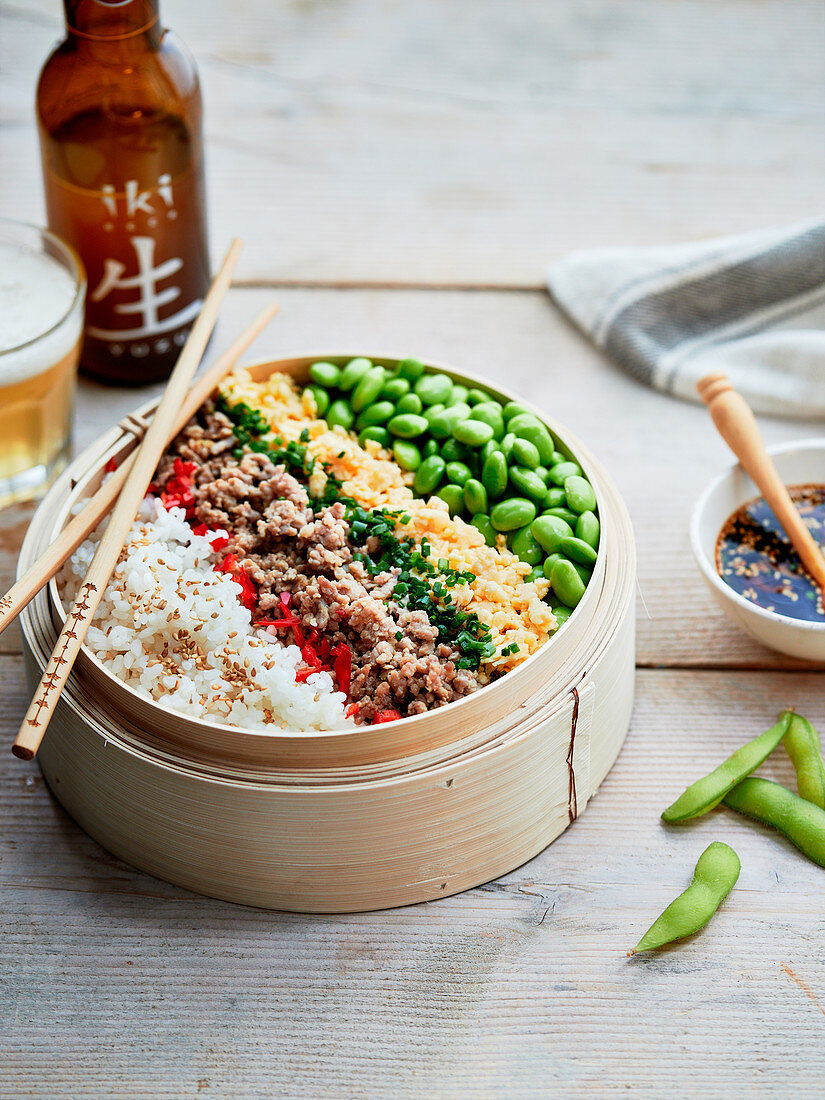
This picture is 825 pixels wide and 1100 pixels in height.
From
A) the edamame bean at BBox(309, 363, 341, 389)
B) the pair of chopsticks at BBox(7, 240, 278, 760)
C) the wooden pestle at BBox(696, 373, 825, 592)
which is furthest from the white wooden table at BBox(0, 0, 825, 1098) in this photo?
the edamame bean at BBox(309, 363, 341, 389)

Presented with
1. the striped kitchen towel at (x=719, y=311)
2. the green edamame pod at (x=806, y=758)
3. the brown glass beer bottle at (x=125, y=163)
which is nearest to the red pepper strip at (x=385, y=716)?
the green edamame pod at (x=806, y=758)

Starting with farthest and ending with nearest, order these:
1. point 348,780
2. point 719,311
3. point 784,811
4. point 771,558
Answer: point 719,311 → point 771,558 → point 784,811 → point 348,780

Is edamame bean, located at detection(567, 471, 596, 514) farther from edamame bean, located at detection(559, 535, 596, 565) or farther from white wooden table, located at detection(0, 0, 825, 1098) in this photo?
white wooden table, located at detection(0, 0, 825, 1098)

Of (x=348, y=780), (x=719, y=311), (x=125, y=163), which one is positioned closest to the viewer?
(x=348, y=780)

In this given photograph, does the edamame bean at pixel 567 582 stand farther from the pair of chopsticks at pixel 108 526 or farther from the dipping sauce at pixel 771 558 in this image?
the pair of chopsticks at pixel 108 526

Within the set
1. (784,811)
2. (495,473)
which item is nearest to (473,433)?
(495,473)

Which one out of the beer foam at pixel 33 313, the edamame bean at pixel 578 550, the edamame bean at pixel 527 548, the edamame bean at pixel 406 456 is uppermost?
the beer foam at pixel 33 313

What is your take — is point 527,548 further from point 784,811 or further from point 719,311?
point 719,311
